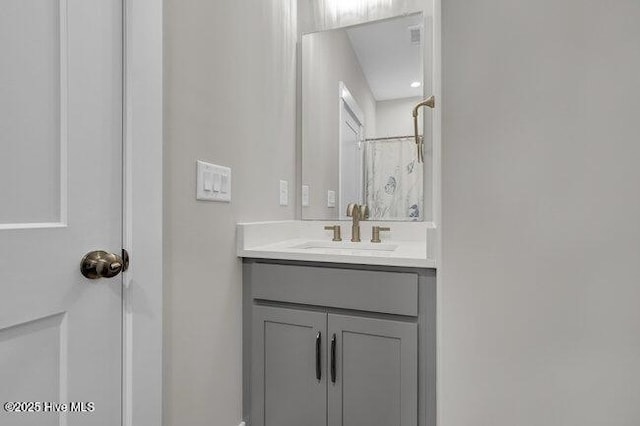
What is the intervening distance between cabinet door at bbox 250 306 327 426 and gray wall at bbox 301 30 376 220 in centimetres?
69

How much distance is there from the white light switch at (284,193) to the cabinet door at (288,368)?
0.58 m

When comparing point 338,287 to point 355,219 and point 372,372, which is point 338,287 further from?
point 355,219

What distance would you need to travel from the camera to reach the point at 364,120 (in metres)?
1.74

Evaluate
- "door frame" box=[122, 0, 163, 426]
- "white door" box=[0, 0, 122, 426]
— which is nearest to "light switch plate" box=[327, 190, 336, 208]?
"door frame" box=[122, 0, 163, 426]

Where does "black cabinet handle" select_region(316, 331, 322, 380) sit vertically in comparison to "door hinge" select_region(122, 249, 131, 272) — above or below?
below

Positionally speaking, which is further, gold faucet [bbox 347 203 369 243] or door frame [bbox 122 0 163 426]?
gold faucet [bbox 347 203 369 243]

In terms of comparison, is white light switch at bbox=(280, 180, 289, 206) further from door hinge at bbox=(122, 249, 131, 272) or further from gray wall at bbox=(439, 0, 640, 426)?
gray wall at bbox=(439, 0, 640, 426)

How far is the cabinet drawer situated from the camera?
1.08 m

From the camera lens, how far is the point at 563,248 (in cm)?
62

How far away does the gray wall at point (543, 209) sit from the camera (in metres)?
0.58

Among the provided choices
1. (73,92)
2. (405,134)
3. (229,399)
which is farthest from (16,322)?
(405,134)

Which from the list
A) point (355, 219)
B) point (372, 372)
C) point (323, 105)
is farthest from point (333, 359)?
point (323, 105)

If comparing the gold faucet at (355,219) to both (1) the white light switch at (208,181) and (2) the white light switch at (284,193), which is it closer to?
(2) the white light switch at (284,193)

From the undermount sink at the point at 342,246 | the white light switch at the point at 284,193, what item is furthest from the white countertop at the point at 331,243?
→ the white light switch at the point at 284,193
